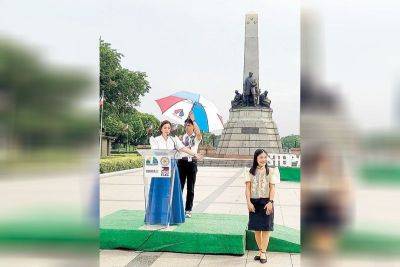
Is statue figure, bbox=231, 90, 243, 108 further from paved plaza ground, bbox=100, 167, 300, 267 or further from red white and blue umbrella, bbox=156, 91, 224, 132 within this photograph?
red white and blue umbrella, bbox=156, 91, 224, 132

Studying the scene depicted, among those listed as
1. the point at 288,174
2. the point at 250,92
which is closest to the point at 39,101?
the point at 288,174

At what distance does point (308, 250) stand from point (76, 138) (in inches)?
33.5

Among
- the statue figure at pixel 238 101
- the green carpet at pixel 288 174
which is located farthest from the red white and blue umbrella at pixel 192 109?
the statue figure at pixel 238 101

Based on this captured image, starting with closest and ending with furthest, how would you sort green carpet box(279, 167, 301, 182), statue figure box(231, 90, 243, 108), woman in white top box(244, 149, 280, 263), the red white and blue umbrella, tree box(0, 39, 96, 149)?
tree box(0, 39, 96, 149) < woman in white top box(244, 149, 280, 263) < the red white and blue umbrella < green carpet box(279, 167, 301, 182) < statue figure box(231, 90, 243, 108)

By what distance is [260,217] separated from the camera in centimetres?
391

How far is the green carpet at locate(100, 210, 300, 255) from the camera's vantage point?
4.22 m

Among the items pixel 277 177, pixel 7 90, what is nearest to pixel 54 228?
pixel 7 90

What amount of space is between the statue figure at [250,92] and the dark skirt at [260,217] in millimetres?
19358

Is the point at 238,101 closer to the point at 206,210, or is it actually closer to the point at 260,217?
the point at 206,210

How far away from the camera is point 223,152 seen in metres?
24.0

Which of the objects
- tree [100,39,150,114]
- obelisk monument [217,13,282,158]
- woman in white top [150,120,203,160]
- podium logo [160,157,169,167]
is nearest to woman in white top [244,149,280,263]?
podium logo [160,157,169,167]

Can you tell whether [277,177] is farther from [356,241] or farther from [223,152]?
[223,152]

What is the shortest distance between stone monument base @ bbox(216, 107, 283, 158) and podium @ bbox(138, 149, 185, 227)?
18.6 meters

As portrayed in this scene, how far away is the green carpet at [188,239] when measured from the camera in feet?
13.9
